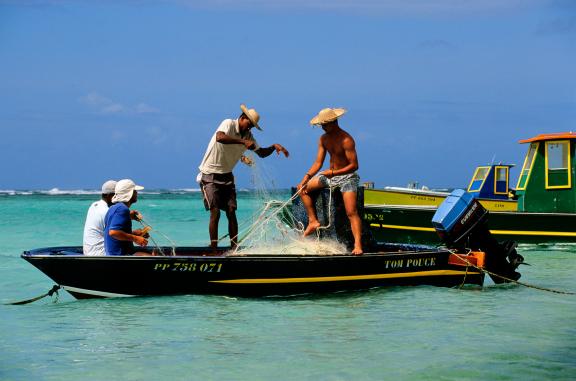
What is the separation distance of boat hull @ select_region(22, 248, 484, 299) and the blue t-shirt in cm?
19

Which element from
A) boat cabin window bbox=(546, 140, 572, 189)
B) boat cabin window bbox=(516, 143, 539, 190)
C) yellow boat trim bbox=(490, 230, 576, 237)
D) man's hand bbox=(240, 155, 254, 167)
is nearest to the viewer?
man's hand bbox=(240, 155, 254, 167)

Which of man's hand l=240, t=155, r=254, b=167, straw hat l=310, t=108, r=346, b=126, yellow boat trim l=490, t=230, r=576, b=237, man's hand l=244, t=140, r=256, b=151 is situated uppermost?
straw hat l=310, t=108, r=346, b=126

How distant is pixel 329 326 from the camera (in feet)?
29.5

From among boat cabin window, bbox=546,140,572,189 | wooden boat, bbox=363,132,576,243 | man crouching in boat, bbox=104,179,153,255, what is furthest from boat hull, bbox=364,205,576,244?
man crouching in boat, bbox=104,179,153,255

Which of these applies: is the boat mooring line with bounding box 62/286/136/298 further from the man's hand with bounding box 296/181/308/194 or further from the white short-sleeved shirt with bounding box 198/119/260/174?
the man's hand with bounding box 296/181/308/194

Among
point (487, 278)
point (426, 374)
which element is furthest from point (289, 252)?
point (487, 278)

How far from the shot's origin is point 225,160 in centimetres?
1074

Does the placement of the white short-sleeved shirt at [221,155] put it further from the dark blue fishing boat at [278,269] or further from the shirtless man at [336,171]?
the dark blue fishing boat at [278,269]

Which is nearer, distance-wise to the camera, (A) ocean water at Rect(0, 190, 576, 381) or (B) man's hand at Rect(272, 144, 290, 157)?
(A) ocean water at Rect(0, 190, 576, 381)

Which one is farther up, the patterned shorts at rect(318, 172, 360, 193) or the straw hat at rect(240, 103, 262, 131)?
the straw hat at rect(240, 103, 262, 131)

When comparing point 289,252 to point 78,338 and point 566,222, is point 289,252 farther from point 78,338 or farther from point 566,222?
point 566,222

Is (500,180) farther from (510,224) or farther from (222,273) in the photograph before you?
(222,273)

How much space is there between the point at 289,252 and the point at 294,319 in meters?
1.29

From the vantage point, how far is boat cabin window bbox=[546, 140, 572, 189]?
19.2 m
